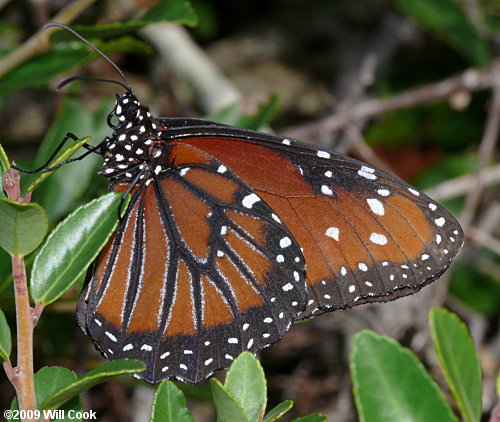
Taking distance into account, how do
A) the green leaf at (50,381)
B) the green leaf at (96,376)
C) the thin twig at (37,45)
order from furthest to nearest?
the thin twig at (37,45), the green leaf at (50,381), the green leaf at (96,376)

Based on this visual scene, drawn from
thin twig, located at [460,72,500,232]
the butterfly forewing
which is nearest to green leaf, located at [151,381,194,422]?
the butterfly forewing

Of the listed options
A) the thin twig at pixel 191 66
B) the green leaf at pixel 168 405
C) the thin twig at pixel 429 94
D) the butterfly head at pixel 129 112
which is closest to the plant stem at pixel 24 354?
the green leaf at pixel 168 405

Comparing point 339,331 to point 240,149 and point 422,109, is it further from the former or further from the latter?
point 240,149

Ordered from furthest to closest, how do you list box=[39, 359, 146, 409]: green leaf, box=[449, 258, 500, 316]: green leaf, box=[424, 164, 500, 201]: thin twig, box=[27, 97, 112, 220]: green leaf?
box=[449, 258, 500, 316]: green leaf
box=[424, 164, 500, 201]: thin twig
box=[27, 97, 112, 220]: green leaf
box=[39, 359, 146, 409]: green leaf

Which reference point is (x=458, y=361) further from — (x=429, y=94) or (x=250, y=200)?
(x=429, y=94)

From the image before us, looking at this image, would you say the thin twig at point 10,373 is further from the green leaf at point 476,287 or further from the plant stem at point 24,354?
the green leaf at point 476,287

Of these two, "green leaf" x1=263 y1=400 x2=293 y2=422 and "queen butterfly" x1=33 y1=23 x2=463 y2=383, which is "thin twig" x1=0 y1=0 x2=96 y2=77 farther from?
"green leaf" x1=263 y1=400 x2=293 y2=422
